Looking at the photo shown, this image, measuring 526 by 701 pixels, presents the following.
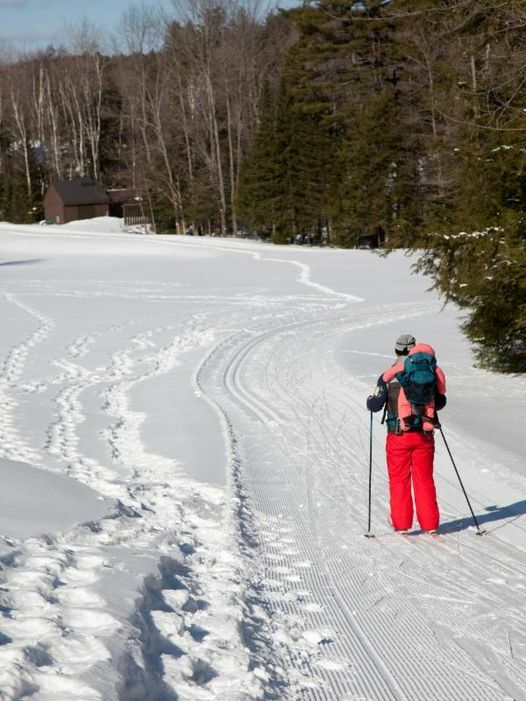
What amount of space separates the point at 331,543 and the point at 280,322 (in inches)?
762

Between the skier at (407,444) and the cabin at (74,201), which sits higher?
the cabin at (74,201)

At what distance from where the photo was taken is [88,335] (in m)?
24.5

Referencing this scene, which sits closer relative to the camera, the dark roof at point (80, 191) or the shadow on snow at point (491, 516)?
the shadow on snow at point (491, 516)

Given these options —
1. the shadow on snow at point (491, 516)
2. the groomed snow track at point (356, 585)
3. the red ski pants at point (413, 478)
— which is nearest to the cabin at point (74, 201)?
the groomed snow track at point (356, 585)

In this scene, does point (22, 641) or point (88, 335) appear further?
point (88, 335)

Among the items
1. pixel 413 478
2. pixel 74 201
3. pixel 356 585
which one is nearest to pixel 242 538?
pixel 356 585

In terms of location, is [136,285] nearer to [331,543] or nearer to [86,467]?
[86,467]

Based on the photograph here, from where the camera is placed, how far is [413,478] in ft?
25.2

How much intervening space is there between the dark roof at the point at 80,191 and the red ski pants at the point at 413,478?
8295cm

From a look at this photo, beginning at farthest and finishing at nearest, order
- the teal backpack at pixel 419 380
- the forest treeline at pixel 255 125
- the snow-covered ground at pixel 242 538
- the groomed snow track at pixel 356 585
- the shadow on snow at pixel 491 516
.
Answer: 1. the forest treeline at pixel 255 125
2. the shadow on snow at pixel 491 516
3. the teal backpack at pixel 419 380
4. the groomed snow track at pixel 356 585
5. the snow-covered ground at pixel 242 538

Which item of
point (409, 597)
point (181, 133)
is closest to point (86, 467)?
point (409, 597)

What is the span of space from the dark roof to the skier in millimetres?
82839

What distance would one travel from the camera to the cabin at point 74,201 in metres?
87.4

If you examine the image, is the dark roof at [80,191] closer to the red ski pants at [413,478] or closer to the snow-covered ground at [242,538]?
the snow-covered ground at [242,538]
